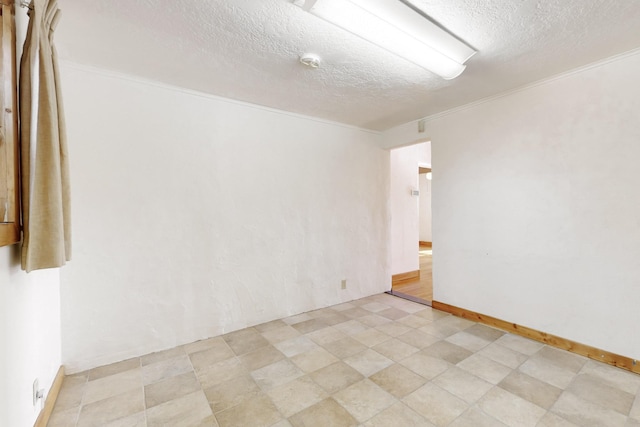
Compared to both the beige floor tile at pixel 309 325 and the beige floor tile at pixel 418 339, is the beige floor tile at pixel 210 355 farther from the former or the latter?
the beige floor tile at pixel 418 339

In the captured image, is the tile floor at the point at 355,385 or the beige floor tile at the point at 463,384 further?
the beige floor tile at the point at 463,384

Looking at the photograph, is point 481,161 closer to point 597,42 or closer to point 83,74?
point 597,42

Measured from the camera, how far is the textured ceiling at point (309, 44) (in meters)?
1.64

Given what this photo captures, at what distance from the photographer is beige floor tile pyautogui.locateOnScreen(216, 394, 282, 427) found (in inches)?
65.1

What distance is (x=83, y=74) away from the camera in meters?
2.22

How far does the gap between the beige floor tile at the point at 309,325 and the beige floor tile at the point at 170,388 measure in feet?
3.66

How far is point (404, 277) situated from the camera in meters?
4.91

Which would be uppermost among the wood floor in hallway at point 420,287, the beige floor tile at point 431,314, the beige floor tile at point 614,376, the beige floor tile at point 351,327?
the beige floor tile at point 351,327

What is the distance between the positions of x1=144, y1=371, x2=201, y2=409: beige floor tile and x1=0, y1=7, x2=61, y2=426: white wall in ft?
1.87

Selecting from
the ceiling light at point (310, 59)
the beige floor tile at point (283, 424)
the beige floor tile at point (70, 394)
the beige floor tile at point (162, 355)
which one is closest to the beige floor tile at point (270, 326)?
the beige floor tile at point (162, 355)

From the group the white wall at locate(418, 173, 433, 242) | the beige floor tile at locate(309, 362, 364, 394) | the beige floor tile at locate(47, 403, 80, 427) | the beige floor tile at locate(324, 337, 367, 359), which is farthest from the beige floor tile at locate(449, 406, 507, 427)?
the white wall at locate(418, 173, 433, 242)

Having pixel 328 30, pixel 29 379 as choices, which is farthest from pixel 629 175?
pixel 29 379

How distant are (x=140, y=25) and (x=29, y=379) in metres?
2.14

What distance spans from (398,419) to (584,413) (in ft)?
3.81
